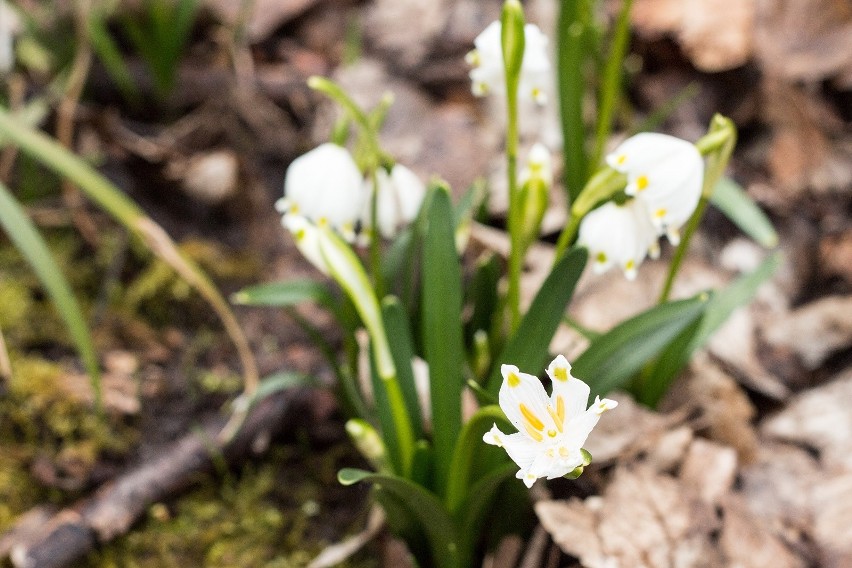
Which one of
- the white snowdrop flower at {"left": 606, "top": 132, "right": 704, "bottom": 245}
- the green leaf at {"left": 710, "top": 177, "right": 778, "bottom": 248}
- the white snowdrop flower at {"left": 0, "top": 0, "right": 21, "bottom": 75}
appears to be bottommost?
the green leaf at {"left": 710, "top": 177, "right": 778, "bottom": 248}

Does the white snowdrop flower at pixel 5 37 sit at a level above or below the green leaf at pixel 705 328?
above

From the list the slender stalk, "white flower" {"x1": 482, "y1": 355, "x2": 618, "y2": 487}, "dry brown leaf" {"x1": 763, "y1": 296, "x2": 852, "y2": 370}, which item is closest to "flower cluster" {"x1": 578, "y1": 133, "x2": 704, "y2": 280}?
"white flower" {"x1": 482, "y1": 355, "x2": 618, "y2": 487}

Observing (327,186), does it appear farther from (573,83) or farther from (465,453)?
(573,83)

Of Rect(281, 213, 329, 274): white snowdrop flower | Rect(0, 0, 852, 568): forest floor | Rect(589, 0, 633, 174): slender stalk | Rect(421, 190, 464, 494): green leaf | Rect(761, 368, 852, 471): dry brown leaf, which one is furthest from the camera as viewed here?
Rect(589, 0, 633, 174): slender stalk

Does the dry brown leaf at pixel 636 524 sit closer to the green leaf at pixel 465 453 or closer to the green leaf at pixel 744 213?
the green leaf at pixel 465 453

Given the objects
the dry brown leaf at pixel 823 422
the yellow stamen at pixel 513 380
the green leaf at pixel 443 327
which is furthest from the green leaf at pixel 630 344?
the dry brown leaf at pixel 823 422

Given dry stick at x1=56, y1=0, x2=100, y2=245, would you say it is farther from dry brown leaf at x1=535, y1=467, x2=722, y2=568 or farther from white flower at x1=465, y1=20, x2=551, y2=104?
dry brown leaf at x1=535, y1=467, x2=722, y2=568

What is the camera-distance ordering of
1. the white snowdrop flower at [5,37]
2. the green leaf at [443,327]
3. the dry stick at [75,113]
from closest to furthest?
1. the green leaf at [443,327]
2. the white snowdrop flower at [5,37]
3. the dry stick at [75,113]

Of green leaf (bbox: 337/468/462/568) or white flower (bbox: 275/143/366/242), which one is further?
white flower (bbox: 275/143/366/242)
